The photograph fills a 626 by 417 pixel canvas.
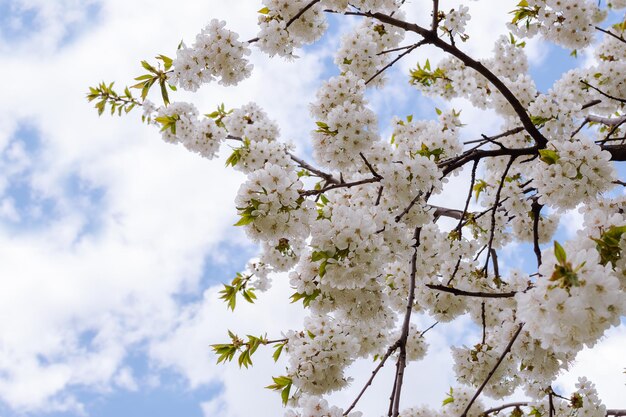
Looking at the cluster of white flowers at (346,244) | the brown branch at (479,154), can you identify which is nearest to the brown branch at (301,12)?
the brown branch at (479,154)

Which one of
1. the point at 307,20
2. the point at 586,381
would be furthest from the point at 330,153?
the point at 586,381

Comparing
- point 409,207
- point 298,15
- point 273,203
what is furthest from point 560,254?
point 298,15

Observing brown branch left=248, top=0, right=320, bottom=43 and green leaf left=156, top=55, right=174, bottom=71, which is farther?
green leaf left=156, top=55, right=174, bottom=71

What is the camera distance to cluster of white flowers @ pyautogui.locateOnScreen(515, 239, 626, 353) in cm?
182

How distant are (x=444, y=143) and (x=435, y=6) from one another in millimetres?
1277

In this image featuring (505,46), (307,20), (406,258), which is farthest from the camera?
(505,46)

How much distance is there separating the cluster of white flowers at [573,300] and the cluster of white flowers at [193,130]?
524 centimetres

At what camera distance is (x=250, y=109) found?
737 cm

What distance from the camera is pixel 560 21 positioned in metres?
5.44

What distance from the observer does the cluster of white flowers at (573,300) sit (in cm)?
182

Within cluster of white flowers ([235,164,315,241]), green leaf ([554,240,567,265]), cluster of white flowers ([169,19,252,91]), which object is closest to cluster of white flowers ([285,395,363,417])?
cluster of white flowers ([235,164,315,241])

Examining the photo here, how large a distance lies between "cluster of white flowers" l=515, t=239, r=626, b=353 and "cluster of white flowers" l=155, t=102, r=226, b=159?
17.2 ft

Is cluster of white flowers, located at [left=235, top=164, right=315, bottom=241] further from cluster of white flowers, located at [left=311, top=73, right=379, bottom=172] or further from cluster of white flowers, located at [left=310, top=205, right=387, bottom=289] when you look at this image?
cluster of white flowers, located at [left=311, top=73, right=379, bottom=172]

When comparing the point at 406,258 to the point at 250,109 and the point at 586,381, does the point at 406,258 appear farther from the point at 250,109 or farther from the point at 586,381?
the point at 250,109
